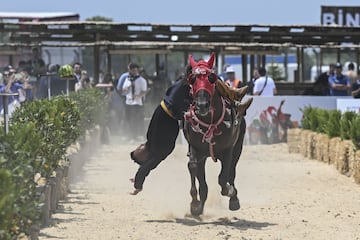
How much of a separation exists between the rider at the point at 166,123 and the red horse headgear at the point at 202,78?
62 centimetres

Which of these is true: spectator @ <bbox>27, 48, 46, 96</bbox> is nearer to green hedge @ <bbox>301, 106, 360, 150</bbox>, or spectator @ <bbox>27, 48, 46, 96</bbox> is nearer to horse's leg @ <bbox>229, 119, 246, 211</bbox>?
green hedge @ <bbox>301, 106, 360, 150</bbox>

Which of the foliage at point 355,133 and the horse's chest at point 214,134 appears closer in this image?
the horse's chest at point 214,134

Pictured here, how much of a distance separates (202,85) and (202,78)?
110 millimetres

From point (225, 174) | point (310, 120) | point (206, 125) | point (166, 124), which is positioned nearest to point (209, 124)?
point (206, 125)

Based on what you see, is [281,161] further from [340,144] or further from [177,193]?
[177,193]

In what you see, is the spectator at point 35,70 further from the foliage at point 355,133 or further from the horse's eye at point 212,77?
the horse's eye at point 212,77

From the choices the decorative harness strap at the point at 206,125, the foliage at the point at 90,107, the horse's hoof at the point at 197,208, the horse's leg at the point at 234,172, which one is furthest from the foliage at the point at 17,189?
the foliage at the point at 90,107

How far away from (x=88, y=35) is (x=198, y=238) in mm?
22294

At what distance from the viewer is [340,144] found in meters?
18.3

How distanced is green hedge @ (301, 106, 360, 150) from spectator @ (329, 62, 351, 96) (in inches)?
133

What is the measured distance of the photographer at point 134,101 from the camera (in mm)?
26516

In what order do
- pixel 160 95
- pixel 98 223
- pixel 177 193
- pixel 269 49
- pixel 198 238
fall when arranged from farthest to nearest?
pixel 160 95, pixel 269 49, pixel 177 193, pixel 98 223, pixel 198 238

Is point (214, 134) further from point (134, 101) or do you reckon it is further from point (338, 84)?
point (338, 84)

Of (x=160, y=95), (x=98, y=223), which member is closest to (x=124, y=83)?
(x=160, y=95)
